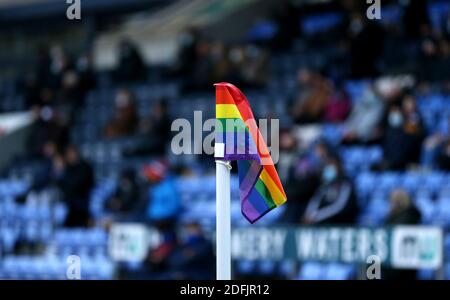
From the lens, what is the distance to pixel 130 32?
81.4 feet

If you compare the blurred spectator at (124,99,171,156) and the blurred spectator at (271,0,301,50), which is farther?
the blurred spectator at (271,0,301,50)


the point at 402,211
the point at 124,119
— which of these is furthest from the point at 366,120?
the point at 124,119

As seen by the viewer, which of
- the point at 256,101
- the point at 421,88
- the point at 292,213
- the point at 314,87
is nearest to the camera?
the point at 292,213

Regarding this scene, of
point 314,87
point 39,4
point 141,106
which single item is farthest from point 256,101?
point 39,4

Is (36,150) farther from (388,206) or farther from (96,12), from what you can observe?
(388,206)

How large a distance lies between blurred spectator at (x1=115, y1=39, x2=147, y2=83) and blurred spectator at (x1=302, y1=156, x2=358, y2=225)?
809 centimetres

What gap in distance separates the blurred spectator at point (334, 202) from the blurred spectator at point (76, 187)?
529 cm

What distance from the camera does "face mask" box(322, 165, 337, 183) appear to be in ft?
47.8

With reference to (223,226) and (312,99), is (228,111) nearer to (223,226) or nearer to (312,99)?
(223,226)

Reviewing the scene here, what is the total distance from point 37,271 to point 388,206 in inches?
226

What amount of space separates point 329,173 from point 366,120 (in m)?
1.59

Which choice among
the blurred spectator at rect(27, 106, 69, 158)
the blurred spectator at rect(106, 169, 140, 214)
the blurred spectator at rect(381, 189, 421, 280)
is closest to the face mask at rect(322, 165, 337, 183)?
the blurred spectator at rect(381, 189, 421, 280)

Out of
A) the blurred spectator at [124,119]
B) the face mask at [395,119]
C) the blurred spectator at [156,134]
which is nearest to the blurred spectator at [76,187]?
the blurred spectator at [156,134]

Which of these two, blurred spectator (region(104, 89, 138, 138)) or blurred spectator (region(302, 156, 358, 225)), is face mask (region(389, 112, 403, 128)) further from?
blurred spectator (region(104, 89, 138, 138))
